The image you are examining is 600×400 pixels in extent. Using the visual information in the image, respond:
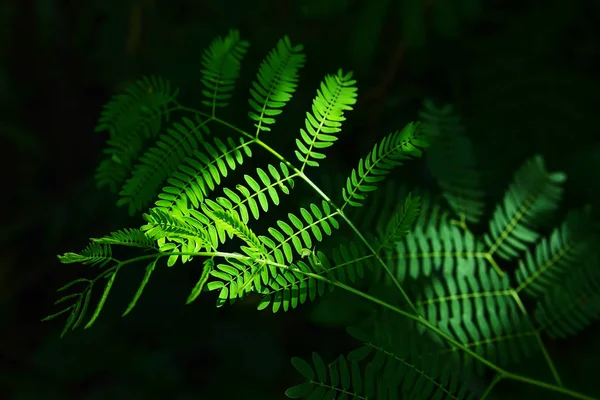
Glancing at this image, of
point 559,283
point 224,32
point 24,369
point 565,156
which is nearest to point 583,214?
point 559,283

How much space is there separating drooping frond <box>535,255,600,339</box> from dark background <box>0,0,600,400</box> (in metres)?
0.70

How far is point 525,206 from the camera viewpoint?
1.88 m

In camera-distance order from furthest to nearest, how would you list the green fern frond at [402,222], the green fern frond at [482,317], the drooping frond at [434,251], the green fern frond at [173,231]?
the drooping frond at [434,251] < the green fern frond at [482,317] < the green fern frond at [402,222] < the green fern frond at [173,231]

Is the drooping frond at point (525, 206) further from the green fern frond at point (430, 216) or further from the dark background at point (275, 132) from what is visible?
the dark background at point (275, 132)

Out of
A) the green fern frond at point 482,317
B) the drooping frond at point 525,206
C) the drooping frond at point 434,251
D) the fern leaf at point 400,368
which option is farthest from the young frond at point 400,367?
the drooping frond at point 525,206

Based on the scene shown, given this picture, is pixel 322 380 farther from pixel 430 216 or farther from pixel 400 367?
pixel 430 216

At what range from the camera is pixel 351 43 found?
8.30 feet

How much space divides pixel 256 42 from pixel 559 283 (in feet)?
5.67

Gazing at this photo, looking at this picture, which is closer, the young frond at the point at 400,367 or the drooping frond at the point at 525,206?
the young frond at the point at 400,367

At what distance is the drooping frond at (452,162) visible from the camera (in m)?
1.90

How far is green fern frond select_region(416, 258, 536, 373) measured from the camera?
1655mm

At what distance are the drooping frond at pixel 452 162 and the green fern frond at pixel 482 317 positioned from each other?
0.66 ft

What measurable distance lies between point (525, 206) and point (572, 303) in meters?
0.32

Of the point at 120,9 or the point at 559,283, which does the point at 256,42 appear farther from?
the point at 559,283
